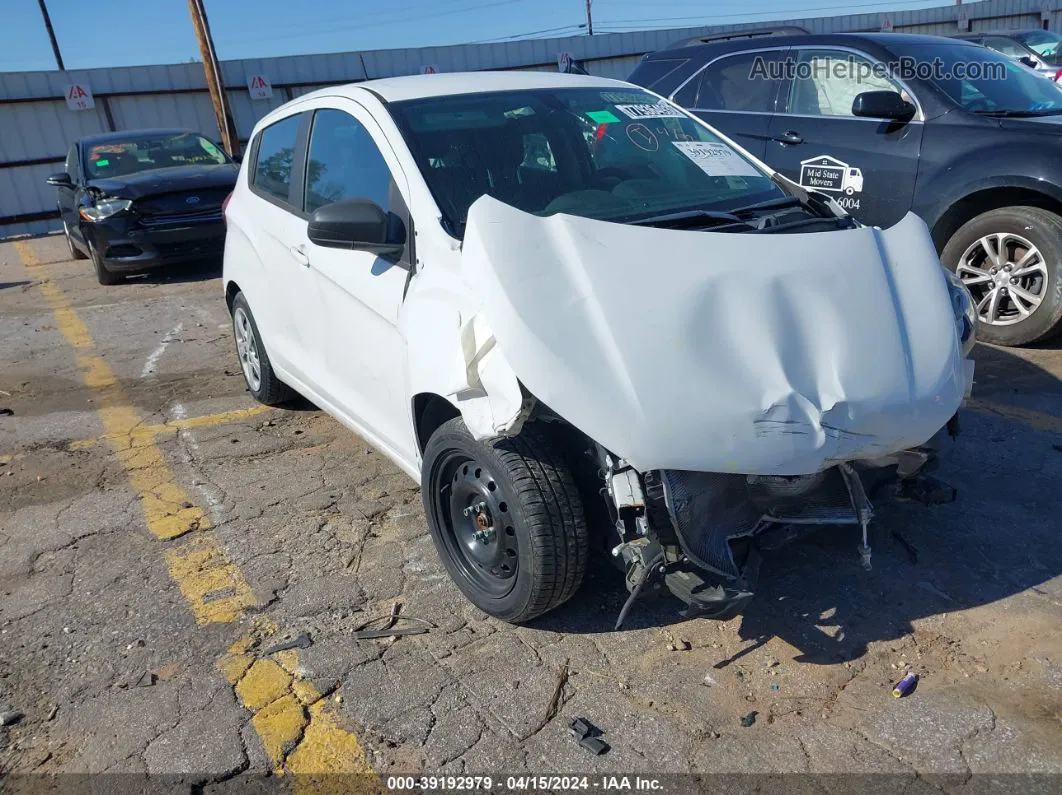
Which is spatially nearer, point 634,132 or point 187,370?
point 634,132

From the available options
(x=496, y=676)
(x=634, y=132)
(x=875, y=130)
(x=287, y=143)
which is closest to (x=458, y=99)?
(x=634, y=132)

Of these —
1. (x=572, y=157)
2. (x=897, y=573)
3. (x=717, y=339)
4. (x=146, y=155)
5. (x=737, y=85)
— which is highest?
(x=572, y=157)

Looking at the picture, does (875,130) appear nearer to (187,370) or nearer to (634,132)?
(634,132)

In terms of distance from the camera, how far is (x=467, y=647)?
296 centimetres

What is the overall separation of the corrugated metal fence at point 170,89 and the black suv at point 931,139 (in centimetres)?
946

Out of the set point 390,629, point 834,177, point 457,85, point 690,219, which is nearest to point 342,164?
point 457,85

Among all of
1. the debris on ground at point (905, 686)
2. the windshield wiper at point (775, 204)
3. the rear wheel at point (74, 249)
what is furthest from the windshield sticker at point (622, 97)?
the rear wheel at point (74, 249)

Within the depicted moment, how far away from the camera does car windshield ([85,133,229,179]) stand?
1018cm

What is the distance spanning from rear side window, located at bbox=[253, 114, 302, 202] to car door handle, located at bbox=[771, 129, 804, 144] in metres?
3.58

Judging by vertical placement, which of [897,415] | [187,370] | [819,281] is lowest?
[187,370]

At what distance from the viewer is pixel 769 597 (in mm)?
3049

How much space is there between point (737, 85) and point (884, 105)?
1397 millimetres

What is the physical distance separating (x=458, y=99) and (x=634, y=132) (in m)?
0.76

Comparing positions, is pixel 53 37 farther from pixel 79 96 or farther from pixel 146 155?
pixel 146 155
